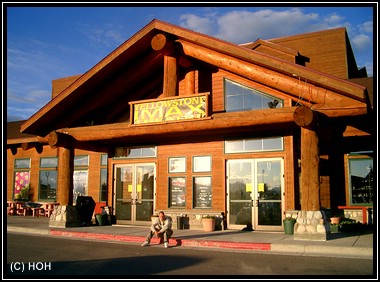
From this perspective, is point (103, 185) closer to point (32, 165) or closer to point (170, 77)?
point (32, 165)

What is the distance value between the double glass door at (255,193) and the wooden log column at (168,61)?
11.8 ft

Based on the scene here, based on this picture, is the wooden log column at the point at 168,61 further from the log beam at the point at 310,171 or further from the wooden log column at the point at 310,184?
the log beam at the point at 310,171

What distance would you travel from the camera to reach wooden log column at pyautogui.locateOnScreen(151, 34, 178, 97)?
14391 millimetres

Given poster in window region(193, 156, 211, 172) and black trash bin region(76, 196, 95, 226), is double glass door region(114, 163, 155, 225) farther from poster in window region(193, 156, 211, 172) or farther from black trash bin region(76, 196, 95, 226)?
poster in window region(193, 156, 211, 172)

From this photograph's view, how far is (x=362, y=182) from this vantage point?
1628 centimetres

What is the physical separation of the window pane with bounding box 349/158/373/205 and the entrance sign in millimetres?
7557

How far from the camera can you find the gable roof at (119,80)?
1345 cm

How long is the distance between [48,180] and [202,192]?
11.4m

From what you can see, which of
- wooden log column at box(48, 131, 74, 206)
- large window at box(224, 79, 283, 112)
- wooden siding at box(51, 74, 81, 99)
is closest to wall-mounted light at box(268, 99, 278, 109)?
large window at box(224, 79, 283, 112)

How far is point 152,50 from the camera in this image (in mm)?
15672

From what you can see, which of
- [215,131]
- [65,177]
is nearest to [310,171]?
[215,131]
